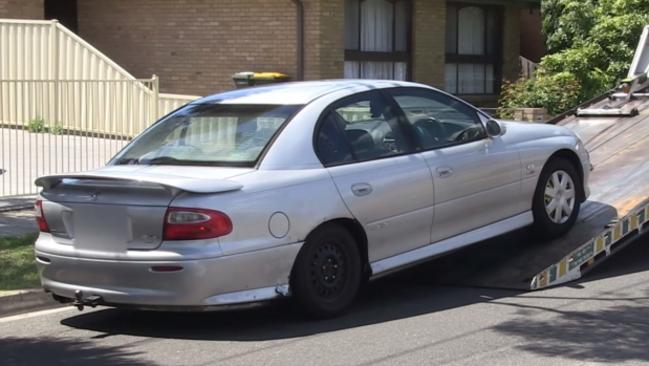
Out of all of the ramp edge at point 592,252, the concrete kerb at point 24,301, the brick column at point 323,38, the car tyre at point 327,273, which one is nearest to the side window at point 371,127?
the car tyre at point 327,273

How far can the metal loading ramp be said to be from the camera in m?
8.05

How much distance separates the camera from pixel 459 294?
7828mm

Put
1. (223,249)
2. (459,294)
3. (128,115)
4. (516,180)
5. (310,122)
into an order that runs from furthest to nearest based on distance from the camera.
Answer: (128,115)
(516,180)
(459,294)
(310,122)
(223,249)

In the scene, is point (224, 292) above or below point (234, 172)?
below

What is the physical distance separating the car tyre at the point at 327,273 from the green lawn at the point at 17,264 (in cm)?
242

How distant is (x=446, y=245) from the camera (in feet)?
25.5

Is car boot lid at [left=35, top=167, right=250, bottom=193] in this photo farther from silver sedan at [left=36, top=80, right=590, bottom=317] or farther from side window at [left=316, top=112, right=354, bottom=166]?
side window at [left=316, top=112, right=354, bottom=166]

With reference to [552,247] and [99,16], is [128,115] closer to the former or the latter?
[99,16]

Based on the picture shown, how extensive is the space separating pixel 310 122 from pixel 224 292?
1.45 meters

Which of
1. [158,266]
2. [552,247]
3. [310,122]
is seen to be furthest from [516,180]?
[158,266]

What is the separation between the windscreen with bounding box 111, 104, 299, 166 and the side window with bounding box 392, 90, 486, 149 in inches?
43.5

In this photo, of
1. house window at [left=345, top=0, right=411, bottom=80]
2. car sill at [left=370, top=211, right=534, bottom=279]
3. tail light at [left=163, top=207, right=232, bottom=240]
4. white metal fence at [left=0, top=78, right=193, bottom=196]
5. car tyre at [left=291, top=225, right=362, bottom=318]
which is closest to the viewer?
tail light at [left=163, top=207, right=232, bottom=240]

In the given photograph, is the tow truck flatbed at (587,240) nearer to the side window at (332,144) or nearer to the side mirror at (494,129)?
the side mirror at (494,129)

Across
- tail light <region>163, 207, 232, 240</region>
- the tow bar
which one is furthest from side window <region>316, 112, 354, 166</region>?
the tow bar
